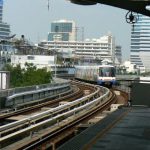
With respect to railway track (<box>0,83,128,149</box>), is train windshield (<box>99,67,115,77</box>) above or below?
above

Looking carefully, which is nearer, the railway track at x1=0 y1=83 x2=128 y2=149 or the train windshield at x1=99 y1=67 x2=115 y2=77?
the railway track at x1=0 y1=83 x2=128 y2=149

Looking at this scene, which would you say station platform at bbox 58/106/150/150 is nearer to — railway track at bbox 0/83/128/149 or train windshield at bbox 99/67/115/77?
railway track at bbox 0/83/128/149

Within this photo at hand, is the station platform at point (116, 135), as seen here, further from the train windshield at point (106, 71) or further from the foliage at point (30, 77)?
the foliage at point (30, 77)

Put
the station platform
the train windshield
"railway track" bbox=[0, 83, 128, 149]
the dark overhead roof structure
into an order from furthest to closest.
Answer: the train windshield → "railway track" bbox=[0, 83, 128, 149] → the dark overhead roof structure → the station platform

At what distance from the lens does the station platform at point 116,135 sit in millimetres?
11078

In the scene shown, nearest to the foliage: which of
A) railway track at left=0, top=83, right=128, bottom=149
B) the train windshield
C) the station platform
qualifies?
the train windshield

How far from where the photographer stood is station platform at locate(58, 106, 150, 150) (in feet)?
36.3

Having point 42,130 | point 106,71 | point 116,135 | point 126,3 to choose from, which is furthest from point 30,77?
point 126,3

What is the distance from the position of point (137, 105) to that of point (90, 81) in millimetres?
67391

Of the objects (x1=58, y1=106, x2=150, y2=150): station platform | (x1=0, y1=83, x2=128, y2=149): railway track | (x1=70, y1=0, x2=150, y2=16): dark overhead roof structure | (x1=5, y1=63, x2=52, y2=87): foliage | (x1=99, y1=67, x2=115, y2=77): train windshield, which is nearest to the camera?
(x1=58, y1=106, x2=150, y2=150): station platform

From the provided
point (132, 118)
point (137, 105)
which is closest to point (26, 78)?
point (137, 105)

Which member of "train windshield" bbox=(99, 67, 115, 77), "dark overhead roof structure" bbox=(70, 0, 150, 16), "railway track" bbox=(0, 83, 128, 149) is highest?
"dark overhead roof structure" bbox=(70, 0, 150, 16)

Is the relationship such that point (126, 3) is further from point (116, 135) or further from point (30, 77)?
point (30, 77)

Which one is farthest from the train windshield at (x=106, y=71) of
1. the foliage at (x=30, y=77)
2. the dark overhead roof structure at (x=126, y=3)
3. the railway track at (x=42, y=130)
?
the dark overhead roof structure at (x=126, y=3)
